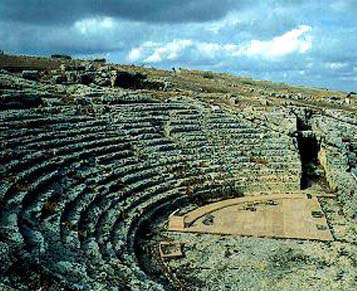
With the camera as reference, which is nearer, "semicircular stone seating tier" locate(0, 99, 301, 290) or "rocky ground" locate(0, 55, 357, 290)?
"semicircular stone seating tier" locate(0, 99, 301, 290)

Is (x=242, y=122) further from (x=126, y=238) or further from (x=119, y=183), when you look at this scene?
(x=126, y=238)

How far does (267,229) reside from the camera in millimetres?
17312

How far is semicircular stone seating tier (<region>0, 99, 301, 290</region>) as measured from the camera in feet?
39.0

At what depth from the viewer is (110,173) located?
1867 cm

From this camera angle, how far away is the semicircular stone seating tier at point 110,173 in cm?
1188

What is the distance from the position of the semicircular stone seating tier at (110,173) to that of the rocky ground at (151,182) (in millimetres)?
54

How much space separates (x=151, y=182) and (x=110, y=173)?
1.57 m

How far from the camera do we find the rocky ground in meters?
12.4

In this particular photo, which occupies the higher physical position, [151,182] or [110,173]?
[110,173]

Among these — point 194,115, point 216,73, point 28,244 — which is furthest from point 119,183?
point 216,73

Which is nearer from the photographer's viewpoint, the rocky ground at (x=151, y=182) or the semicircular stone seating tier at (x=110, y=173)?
the semicircular stone seating tier at (x=110, y=173)

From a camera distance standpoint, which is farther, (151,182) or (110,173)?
(151,182)

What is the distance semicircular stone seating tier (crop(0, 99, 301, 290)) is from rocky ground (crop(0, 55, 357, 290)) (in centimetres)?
5

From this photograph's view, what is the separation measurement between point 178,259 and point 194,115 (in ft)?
41.7
